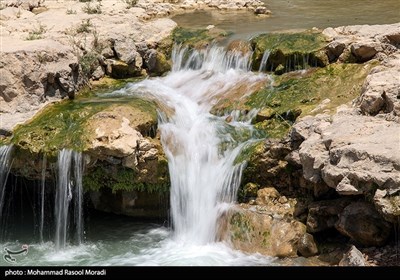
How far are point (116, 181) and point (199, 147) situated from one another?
1.87m

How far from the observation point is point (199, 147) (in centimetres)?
1177

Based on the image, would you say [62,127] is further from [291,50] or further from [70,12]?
[70,12]

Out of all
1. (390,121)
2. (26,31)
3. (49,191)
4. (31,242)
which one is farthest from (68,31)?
(390,121)

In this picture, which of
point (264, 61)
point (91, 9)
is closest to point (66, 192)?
point (264, 61)

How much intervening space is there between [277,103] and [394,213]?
5.02 m

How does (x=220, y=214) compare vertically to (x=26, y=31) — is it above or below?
below

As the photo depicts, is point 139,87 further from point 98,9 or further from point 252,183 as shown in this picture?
point 98,9

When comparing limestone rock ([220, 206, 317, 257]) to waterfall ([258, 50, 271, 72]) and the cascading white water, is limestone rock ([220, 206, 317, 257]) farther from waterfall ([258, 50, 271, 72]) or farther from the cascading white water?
waterfall ([258, 50, 271, 72])

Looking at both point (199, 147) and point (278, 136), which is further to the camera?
point (199, 147)

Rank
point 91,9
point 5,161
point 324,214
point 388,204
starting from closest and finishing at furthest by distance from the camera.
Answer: point 388,204 → point 324,214 → point 5,161 → point 91,9

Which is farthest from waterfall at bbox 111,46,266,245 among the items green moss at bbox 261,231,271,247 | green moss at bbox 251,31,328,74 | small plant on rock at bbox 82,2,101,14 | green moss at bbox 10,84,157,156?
small plant on rock at bbox 82,2,101,14

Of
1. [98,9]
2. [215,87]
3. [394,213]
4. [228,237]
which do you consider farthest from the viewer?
[98,9]

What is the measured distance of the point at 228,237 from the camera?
1066 cm

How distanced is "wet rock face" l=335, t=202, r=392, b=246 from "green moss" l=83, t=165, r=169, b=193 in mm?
3804
